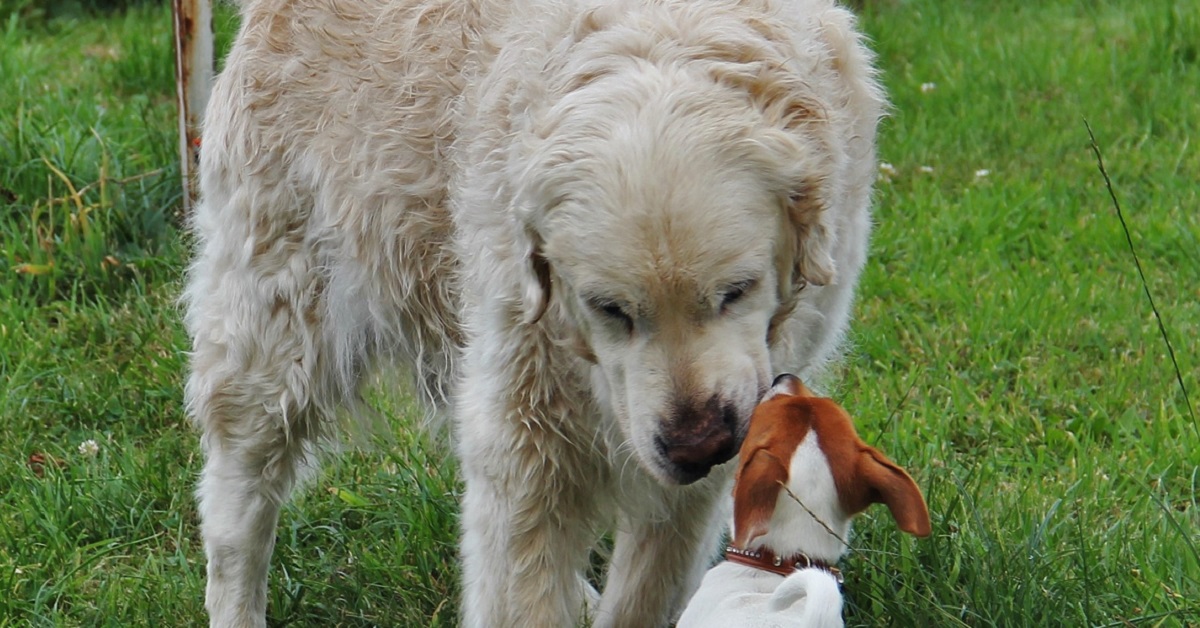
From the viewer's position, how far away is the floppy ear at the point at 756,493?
2600mm

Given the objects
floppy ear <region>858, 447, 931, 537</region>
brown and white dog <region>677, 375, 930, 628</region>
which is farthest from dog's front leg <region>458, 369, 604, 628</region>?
floppy ear <region>858, 447, 931, 537</region>

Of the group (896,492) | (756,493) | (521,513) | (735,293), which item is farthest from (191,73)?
(896,492)

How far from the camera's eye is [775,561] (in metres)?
2.75

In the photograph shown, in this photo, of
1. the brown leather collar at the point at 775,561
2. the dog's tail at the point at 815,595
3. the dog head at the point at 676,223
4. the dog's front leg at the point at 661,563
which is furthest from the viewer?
the dog's front leg at the point at 661,563

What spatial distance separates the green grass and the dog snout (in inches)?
29.7

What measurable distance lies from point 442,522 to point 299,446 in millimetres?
414

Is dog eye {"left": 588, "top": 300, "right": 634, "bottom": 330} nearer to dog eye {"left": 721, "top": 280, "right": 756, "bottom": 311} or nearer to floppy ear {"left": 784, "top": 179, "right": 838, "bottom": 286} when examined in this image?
dog eye {"left": 721, "top": 280, "right": 756, "bottom": 311}

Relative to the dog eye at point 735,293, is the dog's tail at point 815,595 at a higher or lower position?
lower

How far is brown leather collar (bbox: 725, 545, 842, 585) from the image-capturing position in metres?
2.74

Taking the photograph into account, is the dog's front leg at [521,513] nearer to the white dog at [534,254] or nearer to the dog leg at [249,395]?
the white dog at [534,254]

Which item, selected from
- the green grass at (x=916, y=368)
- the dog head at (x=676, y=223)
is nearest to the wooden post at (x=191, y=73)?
the green grass at (x=916, y=368)

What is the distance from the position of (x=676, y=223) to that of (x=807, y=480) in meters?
0.56

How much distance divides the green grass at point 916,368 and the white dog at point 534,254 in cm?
35

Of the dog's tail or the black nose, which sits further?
the black nose
